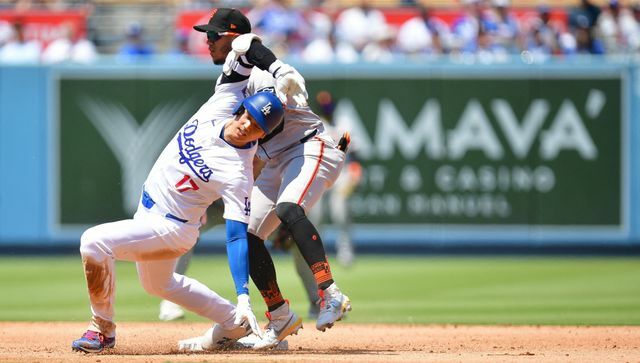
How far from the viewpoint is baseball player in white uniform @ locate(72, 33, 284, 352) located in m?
6.82

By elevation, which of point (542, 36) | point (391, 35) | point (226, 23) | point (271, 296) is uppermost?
point (226, 23)

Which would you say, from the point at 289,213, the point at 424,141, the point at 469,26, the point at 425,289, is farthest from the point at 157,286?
the point at 469,26

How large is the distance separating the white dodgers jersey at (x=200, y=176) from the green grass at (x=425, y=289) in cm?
349

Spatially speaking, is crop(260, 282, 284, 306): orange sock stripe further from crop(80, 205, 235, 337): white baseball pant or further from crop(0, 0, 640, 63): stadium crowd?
crop(0, 0, 640, 63): stadium crowd

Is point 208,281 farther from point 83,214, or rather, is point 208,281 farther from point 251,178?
point 251,178

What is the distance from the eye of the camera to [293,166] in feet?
24.8

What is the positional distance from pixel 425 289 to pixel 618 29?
7321 millimetres

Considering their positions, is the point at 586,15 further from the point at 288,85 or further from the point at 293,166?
the point at 288,85

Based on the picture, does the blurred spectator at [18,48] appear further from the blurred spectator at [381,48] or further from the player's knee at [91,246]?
the player's knee at [91,246]

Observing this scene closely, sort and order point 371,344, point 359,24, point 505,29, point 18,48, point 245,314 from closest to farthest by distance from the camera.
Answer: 1. point 245,314
2. point 371,344
3. point 18,48
4. point 505,29
5. point 359,24

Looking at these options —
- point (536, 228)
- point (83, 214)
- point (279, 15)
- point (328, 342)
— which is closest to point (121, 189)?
point (83, 214)

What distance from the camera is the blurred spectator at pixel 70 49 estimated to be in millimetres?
17234

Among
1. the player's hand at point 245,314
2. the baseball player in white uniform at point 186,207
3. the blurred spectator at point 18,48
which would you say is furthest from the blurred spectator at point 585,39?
the player's hand at point 245,314

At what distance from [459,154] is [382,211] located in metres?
1.41
